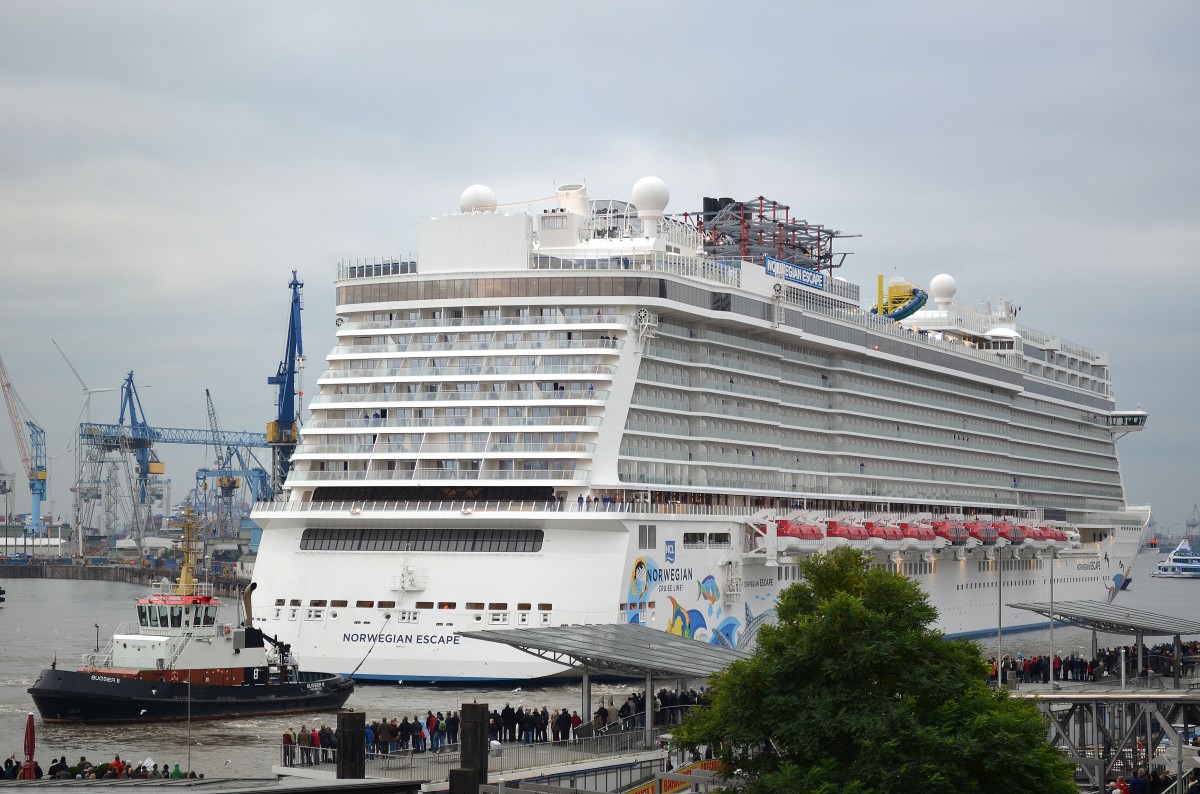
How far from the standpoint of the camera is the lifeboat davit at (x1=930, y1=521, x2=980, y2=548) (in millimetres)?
81562

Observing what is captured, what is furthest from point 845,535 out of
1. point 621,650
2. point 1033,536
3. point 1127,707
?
point 621,650

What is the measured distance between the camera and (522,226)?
5938cm

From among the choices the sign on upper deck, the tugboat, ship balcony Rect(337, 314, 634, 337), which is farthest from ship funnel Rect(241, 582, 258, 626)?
the sign on upper deck

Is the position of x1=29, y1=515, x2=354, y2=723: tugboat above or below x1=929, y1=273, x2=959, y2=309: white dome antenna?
below

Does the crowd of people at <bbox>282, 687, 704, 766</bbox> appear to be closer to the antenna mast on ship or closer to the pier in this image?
the antenna mast on ship

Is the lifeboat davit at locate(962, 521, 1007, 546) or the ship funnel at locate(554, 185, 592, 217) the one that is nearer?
the ship funnel at locate(554, 185, 592, 217)

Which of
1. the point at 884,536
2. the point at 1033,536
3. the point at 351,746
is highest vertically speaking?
the point at 884,536

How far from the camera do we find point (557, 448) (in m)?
56.0

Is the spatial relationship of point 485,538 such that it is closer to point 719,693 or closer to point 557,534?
point 557,534

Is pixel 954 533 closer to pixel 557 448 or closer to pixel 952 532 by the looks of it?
pixel 952 532

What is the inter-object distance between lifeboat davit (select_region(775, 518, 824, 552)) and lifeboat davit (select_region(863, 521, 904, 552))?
635 cm

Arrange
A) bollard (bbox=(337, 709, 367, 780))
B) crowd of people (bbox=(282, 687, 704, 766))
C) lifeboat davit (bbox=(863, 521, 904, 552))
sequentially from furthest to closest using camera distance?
1. lifeboat davit (bbox=(863, 521, 904, 552))
2. crowd of people (bbox=(282, 687, 704, 766))
3. bollard (bbox=(337, 709, 367, 780))

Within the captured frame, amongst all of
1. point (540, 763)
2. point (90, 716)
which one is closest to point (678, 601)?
point (90, 716)

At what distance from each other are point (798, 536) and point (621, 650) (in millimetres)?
31800
